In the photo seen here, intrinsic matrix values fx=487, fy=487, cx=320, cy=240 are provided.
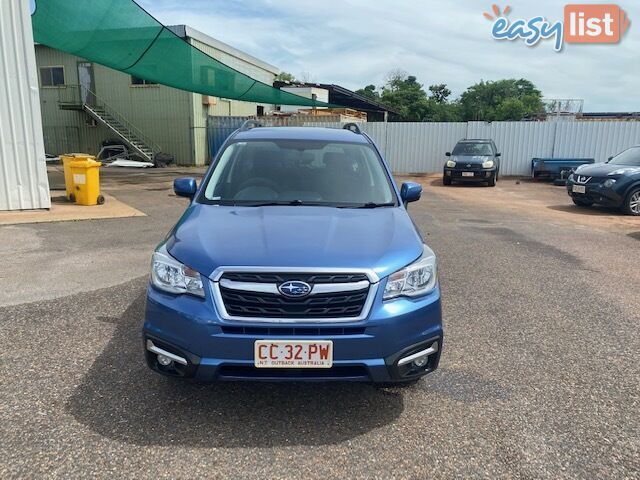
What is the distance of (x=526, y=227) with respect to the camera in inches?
372

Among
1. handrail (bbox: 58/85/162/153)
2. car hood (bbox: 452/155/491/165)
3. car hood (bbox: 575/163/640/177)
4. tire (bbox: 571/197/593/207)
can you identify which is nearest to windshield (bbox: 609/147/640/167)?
car hood (bbox: 575/163/640/177)

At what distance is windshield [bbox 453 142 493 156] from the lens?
58.7ft

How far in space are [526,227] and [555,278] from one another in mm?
3855

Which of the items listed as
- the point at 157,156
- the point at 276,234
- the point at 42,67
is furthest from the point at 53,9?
the point at 42,67

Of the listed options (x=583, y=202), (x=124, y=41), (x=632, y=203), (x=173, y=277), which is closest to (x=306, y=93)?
(x=124, y=41)

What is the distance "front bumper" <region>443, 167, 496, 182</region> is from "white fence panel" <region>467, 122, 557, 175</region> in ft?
12.4

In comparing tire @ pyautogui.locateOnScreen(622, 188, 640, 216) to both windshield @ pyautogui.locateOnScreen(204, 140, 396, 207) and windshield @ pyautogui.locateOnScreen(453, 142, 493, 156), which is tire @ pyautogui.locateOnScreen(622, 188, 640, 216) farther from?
windshield @ pyautogui.locateOnScreen(204, 140, 396, 207)

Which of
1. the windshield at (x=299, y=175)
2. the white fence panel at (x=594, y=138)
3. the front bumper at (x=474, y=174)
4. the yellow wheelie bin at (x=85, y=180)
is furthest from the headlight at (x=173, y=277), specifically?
the white fence panel at (x=594, y=138)

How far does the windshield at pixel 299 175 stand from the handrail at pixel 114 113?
21.8 m

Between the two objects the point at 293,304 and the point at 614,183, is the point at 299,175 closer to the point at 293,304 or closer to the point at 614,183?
the point at 293,304

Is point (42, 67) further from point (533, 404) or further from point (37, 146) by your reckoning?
point (533, 404)

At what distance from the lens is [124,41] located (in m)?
10.8

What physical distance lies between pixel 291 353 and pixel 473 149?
56.1 ft

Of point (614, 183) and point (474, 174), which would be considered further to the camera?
point (474, 174)
